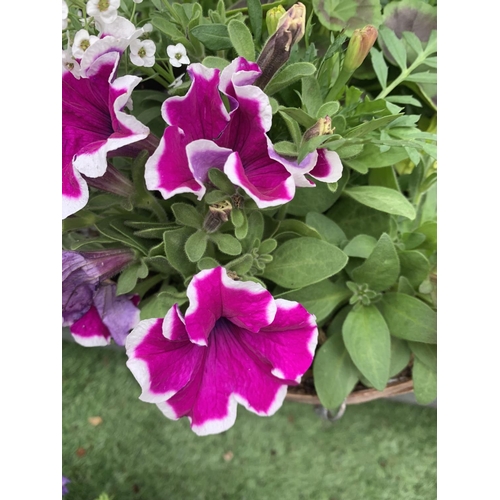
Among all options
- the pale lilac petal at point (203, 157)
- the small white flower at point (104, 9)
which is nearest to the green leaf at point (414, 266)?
the pale lilac petal at point (203, 157)

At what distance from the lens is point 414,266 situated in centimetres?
73

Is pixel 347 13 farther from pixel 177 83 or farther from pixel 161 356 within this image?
pixel 161 356

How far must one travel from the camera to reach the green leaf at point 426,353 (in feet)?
2.46

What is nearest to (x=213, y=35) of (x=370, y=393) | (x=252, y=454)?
(x=370, y=393)

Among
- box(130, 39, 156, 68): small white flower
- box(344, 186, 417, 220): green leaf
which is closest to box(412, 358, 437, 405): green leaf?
box(344, 186, 417, 220): green leaf

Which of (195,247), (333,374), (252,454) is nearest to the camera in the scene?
(195,247)

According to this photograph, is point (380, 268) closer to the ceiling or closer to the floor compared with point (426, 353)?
closer to the ceiling

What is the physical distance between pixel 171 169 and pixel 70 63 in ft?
0.49

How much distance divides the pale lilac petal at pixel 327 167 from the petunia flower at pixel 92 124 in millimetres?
165

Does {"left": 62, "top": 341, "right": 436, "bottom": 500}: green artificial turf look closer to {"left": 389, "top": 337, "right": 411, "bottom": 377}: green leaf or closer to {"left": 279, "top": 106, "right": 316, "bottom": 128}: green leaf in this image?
{"left": 389, "top": 337, "right": 411, "bottom": 377}: green leaf

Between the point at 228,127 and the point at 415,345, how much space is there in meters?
0.46

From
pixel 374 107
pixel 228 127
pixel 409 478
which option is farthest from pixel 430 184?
pixel 409 478

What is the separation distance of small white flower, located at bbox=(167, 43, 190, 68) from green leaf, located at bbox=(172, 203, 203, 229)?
0.15 metres

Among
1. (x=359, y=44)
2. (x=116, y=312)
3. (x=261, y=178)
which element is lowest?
(x=116, y=312)
